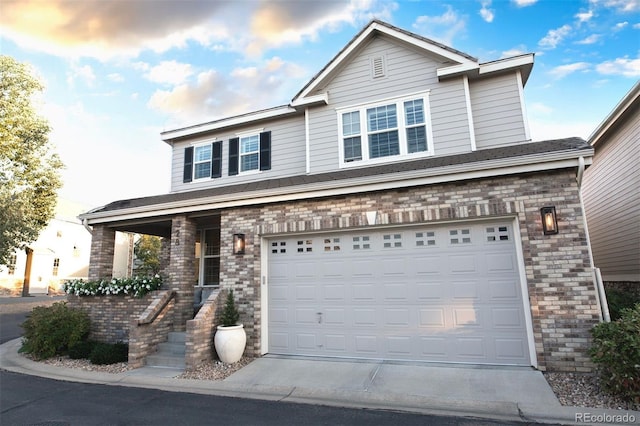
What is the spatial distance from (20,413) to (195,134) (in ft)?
28.0

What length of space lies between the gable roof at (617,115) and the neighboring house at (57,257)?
26.2m

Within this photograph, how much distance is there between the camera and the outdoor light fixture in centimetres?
584

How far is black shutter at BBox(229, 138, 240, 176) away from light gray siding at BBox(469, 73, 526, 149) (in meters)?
6.87

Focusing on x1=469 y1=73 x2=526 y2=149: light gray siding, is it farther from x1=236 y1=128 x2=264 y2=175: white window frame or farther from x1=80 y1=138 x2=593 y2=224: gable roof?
x1=236 y1=128 x2=264 y2=175: white window frame

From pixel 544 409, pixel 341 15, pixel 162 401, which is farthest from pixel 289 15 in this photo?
pixel 544 409

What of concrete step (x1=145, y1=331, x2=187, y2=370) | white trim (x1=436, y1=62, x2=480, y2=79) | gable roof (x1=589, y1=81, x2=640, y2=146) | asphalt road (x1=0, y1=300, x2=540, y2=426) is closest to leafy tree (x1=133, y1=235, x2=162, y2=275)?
concrete step (x1=145, y1=331, x2=187, y2=370)

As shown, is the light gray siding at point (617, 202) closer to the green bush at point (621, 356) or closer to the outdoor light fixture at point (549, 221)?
the outdoor light fixture at point (549, 221)

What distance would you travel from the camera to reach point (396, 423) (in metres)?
4.27

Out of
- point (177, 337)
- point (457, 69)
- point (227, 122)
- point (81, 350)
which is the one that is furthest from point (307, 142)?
point (81, 350)

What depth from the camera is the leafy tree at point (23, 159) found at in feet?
53.0

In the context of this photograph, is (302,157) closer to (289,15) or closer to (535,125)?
(289,15)

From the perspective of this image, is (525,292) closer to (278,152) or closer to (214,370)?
(214,370)

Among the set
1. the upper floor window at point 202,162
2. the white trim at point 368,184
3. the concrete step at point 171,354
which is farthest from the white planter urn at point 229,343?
the upper floor window at point 202,162

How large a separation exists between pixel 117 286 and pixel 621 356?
1004cm
